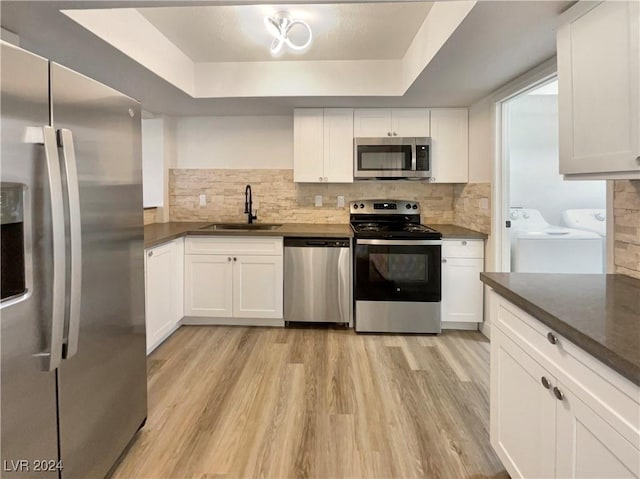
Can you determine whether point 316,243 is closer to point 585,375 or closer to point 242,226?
point 242,226

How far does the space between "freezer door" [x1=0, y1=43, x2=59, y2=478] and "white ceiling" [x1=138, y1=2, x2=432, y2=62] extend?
4.89ft

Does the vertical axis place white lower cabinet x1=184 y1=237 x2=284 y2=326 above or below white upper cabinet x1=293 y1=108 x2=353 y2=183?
below

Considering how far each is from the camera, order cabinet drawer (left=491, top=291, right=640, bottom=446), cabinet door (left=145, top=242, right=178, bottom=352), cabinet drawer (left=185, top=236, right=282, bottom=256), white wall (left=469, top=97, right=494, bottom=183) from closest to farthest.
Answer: cabinet drawer (left=491, top=291, right=640, bottom=446) < cabinet door (left=145, top=242, right=178, bottom=352) < white wall (left=469, top=97, right=494, bottom=183) < cabinet drawer (left=185, top=236, right=282, bottom=256)

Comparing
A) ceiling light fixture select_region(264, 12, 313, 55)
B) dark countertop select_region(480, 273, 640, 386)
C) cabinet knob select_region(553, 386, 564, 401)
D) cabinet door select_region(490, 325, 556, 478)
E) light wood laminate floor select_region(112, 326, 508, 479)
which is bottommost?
light wood laminate floor select_region(112, 326, 508, 479)

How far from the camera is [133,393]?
1.84 metres

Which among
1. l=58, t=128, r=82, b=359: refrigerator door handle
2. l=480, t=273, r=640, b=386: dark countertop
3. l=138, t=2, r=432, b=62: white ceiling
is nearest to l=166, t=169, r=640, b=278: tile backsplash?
l=138, t=2, r=432, b=62: white ceiling

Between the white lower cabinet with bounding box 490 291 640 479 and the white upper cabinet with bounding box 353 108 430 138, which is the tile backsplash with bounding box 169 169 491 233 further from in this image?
the white lower cabinet with bounding box 490 291 640 479

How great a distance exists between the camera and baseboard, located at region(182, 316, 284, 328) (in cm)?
359

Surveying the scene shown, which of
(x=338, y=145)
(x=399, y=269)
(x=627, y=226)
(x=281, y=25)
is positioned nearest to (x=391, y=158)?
(x=338, y=145)

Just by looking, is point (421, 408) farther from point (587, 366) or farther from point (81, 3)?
point (81, 3)

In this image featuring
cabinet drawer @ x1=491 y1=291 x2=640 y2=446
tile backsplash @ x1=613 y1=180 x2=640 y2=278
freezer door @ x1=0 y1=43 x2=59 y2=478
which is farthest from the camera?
tile backsplash @ x1=613 y1=180 x2=640 y2=278

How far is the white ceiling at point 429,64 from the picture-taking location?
1.74 meters

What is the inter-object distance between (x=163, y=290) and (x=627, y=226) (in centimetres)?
300

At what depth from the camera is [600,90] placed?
149 centimetres
